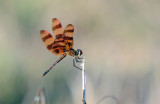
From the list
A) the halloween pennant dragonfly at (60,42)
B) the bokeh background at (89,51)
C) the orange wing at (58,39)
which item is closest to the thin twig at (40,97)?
the halloween pennant dragonfly at (60,42)

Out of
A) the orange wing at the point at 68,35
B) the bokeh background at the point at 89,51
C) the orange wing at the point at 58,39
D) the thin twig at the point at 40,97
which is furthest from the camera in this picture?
the bokeh background at the point at 89,51

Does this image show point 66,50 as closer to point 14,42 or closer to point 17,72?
point 17,72

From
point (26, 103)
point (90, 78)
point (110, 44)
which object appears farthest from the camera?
point (110, 44)

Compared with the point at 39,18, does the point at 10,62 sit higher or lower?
lower

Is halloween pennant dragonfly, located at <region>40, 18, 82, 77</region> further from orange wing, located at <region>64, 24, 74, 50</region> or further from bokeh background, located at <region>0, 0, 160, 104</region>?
bokeh background, located at <region>0, 0, 160, 104</region>

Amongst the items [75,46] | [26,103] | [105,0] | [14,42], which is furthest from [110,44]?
[26,103]

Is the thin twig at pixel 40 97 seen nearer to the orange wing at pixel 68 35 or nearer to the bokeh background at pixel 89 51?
the orange wing at pixel 68 35

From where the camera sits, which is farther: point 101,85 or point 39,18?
point 39,18
